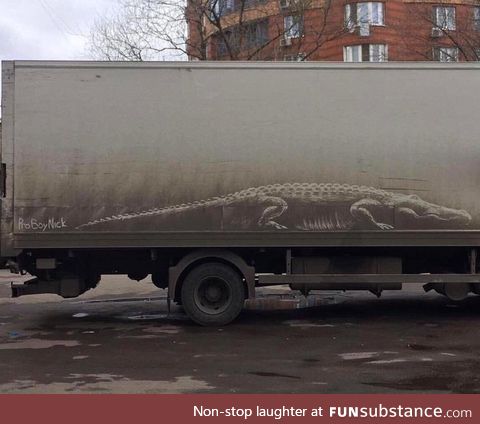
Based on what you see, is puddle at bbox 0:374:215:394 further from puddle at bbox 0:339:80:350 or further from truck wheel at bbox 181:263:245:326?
truck wheel at bbox 181:263:245:326

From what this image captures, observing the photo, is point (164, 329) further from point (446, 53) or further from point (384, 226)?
point (446, 53)

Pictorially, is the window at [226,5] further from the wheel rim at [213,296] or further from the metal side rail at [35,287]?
the metal side rail at [35,287]

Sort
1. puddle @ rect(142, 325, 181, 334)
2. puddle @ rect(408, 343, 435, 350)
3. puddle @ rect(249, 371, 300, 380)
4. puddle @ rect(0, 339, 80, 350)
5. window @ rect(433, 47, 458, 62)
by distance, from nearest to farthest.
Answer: puddle @ rect(249, 371, 300, 380) → puddle @ rect(408, 343, 435, 350) → puddle @ rect(0, 339, 80, 350) → puddle @ rect(142, 325, 181, 334) → window @ rect(433, 47, 458, 62)

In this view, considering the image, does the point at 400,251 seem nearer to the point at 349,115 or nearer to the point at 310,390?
the point at 349,115

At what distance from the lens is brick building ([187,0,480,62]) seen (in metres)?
22.5

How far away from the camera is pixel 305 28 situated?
76.4 feet

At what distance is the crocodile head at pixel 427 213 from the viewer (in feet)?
27.3

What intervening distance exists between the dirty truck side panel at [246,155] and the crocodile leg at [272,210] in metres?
0.02

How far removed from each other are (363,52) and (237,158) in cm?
2960

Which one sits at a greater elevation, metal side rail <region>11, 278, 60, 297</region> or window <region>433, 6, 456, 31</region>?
window <region>433, 6, 456, 31</region>

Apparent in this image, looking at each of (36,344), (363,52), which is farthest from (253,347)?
(363,52)

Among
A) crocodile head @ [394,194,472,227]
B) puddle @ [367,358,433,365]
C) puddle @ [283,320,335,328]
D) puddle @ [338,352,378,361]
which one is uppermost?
crocodile head @ [394,194,472,227]

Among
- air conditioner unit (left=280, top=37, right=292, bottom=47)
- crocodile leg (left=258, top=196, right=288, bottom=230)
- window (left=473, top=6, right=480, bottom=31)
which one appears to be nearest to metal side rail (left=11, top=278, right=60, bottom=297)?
crocodile leg (left=258, top=196, right=288, bottom=230)

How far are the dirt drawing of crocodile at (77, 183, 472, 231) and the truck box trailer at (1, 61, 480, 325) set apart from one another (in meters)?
0.02
